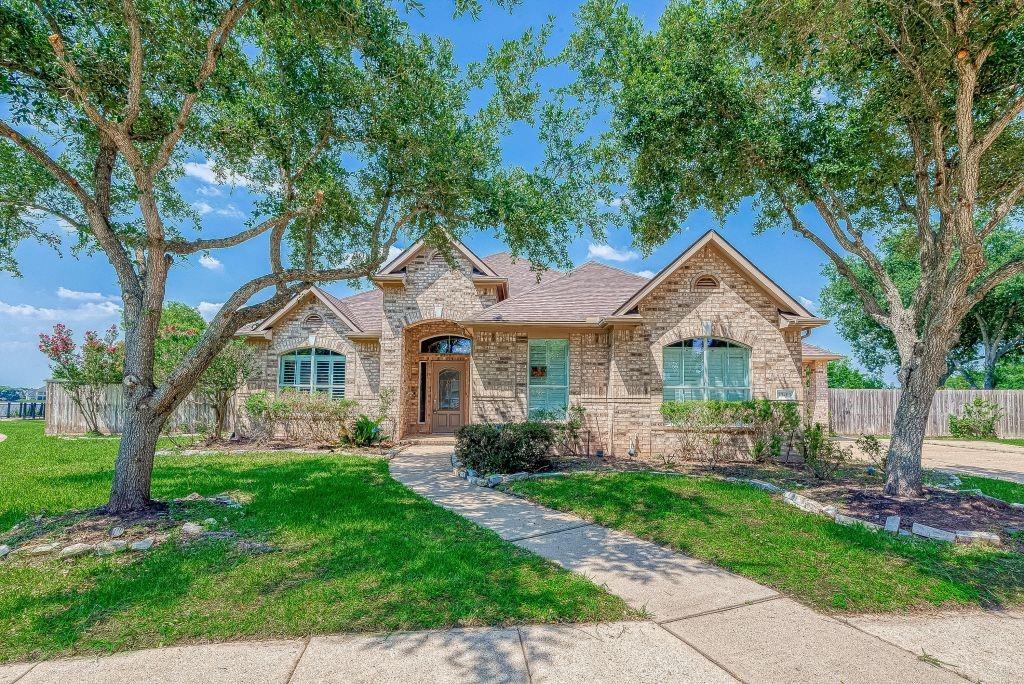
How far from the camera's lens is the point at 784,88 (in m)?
8.16

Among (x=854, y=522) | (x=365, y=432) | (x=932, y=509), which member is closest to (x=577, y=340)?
(x=365, y=432)

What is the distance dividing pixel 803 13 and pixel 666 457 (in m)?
8.84

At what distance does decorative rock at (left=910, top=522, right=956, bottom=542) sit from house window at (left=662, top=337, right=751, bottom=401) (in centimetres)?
610

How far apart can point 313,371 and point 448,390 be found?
4.34m

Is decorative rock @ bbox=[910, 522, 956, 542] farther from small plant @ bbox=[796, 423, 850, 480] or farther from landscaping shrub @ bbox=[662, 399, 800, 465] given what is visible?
landscaping shrub @ bbox=[662, 399, 800, 465]

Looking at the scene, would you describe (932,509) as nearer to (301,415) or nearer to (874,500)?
(874,500)

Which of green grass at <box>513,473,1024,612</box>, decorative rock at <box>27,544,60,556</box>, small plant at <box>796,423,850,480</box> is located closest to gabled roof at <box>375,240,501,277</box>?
green grass at <box>513,473,1024,612</box>

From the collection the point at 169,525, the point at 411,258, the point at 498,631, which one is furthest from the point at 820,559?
the point at 411,258

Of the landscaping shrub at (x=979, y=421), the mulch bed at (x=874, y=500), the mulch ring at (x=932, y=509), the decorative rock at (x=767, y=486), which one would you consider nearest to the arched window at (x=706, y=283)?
the mulch bed at (x=874, y=500)

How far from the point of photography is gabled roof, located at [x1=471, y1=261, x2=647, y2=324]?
40.5ft

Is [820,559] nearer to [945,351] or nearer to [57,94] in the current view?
[945,351]

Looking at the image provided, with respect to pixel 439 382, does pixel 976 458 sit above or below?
below

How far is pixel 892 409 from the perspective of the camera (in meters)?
18.8

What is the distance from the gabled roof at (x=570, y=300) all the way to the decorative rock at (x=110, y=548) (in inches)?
326
